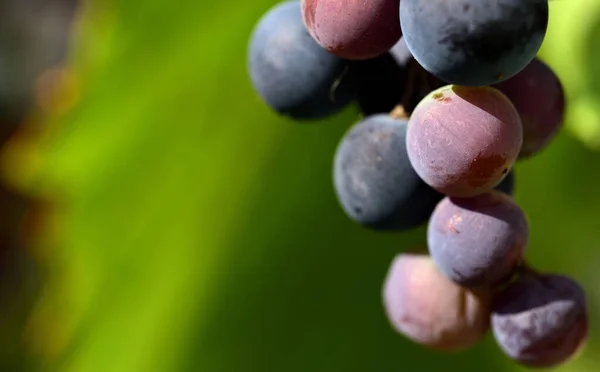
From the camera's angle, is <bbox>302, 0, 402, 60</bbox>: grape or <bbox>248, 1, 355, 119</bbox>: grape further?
<bbox>248, 1, 355, 119</bbox>: grape

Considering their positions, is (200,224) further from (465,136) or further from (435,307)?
(465,136)

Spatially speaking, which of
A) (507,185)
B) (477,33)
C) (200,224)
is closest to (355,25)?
(477,33)

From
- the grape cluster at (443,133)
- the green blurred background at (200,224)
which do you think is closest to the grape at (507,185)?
the grape cluster at (443,133)

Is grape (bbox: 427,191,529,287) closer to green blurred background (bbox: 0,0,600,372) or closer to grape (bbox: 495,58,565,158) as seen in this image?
grape (bbox: 495,58,565,158)

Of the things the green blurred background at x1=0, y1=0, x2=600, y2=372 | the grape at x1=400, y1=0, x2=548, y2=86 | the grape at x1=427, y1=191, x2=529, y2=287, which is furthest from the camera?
the green blurred background at x1=0, y1=0, x2=600, y2=372

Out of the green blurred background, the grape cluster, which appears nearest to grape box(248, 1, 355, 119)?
the grape cluster

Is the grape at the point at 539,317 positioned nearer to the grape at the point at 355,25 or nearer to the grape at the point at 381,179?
the grape at the point at 381,179
